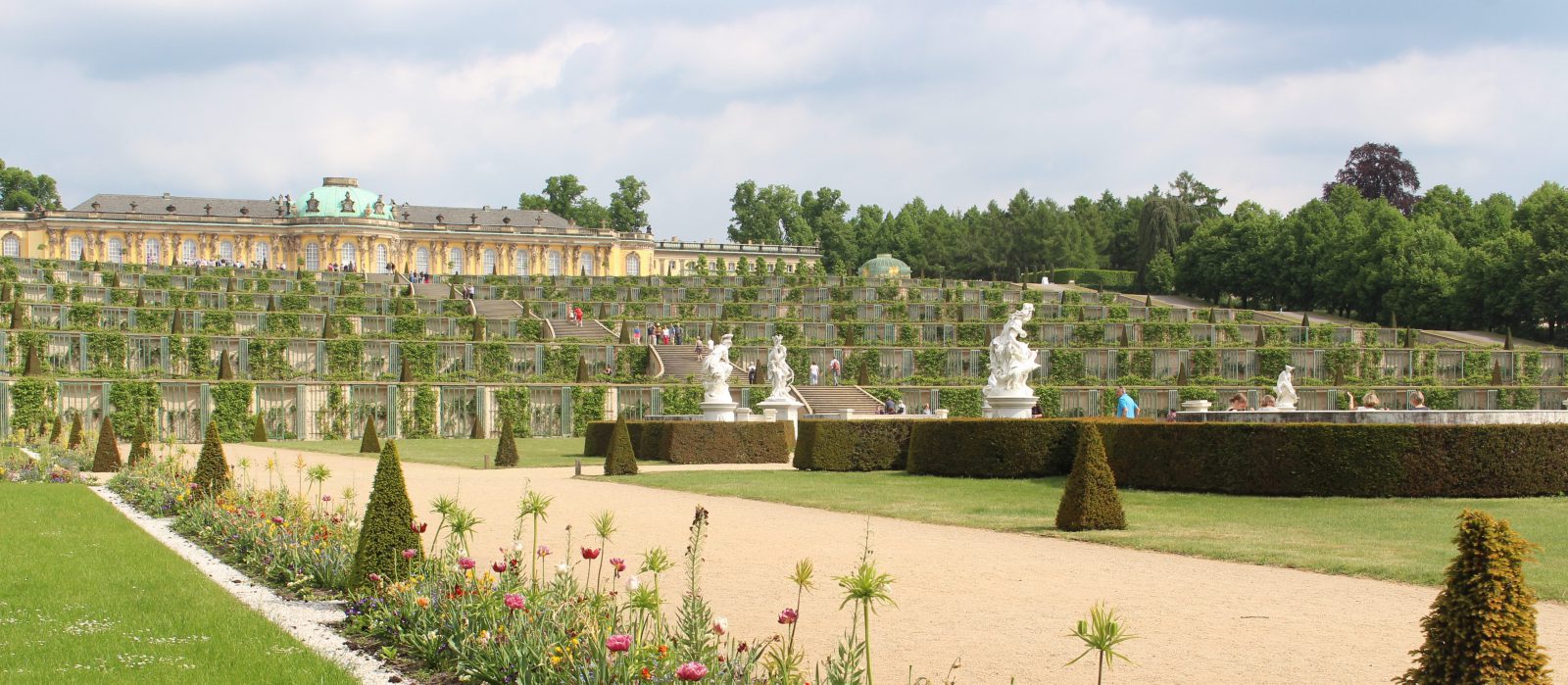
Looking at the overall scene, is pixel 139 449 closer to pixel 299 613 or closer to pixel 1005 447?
pixel 1005 447

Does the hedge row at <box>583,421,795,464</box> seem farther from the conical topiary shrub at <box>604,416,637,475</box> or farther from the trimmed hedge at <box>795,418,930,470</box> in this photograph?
the trimmed hedge at <box>795,418,930,470</box>

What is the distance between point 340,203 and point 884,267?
42.0 m

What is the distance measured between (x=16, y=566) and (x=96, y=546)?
155cm

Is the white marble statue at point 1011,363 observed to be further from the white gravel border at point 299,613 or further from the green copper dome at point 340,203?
the green copper dome at point 340,203

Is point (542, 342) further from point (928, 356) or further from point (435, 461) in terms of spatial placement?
point (435, 461)

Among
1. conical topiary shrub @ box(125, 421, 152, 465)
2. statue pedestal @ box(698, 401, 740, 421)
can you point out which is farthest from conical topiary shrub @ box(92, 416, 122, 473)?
statue pedestal @ box(698, 401, 740, 421)

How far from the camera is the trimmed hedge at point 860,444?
87.2ft

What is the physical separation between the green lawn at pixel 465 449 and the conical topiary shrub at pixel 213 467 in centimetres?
1103

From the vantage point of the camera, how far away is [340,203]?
Result: 11488 cm


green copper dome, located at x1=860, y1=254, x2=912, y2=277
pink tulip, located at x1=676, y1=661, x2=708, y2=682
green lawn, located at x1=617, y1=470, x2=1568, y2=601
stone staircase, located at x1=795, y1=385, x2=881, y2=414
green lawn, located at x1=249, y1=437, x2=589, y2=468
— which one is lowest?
green lawn, located at x1=617, y1=470, x2=1568, y2=601

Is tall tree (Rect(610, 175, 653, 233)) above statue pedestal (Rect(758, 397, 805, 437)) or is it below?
above

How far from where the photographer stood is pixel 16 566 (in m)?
12.5

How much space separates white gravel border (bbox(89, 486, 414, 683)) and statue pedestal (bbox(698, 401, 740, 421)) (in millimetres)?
17943

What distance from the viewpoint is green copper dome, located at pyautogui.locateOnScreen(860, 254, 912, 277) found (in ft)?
377
